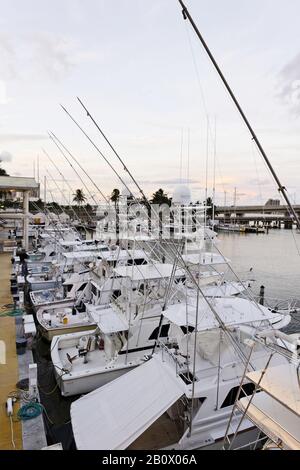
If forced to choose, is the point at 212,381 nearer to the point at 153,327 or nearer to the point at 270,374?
the point at 270,374

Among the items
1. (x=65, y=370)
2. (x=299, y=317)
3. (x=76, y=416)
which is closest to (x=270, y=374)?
(x=76, y=416)

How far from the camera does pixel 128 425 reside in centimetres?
673

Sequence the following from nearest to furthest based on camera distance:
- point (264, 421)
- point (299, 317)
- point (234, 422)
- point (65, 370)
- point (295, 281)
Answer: point (264, 421) → point (234, 422) → point (65, 370) → point (299, 317) → point (295, 281)

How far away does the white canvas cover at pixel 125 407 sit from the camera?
21.7 feet

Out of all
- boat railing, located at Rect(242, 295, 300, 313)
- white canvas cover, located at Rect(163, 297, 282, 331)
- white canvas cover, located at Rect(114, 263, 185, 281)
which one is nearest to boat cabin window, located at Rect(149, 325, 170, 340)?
white canvas cover, located at Rect(114, 263, 185, 281)

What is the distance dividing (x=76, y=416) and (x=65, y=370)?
3.46 metres

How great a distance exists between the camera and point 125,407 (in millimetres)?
7230

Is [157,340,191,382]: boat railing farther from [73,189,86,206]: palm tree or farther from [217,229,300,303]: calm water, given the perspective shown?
[73,189,86,206]: palm tree

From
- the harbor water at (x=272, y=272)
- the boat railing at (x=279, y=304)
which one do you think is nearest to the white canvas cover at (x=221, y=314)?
the boat railing at (x=279, y=304)

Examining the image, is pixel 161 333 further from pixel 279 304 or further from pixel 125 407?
pixel 279 304

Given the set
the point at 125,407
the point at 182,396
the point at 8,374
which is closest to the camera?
the point at 125,407

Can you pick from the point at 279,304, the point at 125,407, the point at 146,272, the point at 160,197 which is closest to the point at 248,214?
the point at 160,197

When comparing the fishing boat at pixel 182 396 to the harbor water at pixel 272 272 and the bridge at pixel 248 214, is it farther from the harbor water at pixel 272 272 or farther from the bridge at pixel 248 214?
the bridge at pixel 248 214

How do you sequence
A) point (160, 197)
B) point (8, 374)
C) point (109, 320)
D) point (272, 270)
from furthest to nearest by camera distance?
point (160, 197) < point (272, 270) < point (109, 320) < point (8, 374)
